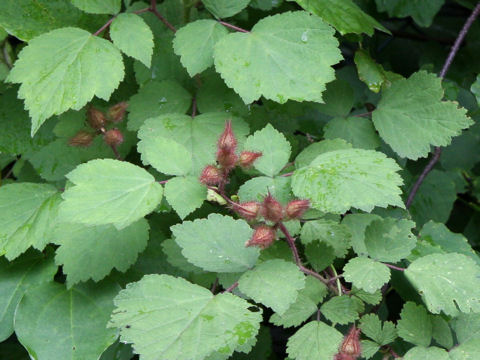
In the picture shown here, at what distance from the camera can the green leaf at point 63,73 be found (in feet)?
4.26

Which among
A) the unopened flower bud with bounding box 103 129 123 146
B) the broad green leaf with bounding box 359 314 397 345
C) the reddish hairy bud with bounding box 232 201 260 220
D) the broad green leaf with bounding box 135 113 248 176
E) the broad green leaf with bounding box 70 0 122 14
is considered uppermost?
the broad green leaf with bounding box 70 0 122 14

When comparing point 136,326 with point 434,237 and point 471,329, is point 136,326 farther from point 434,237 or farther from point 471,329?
point 434,237

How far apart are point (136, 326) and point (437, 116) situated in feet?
3.14

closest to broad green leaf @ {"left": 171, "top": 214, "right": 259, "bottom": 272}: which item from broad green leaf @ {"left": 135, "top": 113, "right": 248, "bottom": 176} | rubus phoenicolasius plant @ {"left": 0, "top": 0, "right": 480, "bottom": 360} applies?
rubus phoenicolasius plant @ {"left": 0, "top": 0, "right": 480, "bottom": 360}

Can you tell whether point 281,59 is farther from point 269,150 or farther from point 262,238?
point 262,238

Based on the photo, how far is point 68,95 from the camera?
Answer: 51.2 inches

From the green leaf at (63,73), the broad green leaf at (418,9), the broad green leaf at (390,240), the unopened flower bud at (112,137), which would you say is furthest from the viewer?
the broad green leaf at (418,9)

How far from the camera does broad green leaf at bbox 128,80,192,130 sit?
58.8 inches

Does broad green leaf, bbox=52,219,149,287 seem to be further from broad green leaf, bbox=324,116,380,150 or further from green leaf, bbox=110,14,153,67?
broad green leaf, bbox=324,116,380,150

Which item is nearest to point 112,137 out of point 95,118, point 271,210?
point 95,118

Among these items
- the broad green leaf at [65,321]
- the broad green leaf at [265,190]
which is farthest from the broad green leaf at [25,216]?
the broad green leaf at [265,190]

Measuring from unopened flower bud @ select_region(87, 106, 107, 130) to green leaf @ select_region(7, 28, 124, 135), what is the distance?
0.41ft

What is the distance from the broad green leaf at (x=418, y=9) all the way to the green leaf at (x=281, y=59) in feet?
2.67

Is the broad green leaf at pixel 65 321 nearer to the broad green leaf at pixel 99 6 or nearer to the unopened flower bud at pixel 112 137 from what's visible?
the unopened flower bud at pixel 112 137
